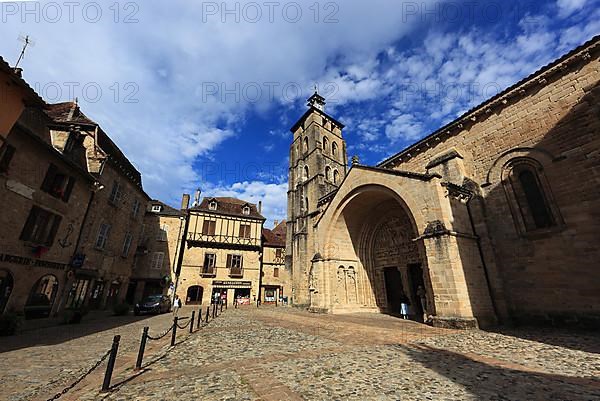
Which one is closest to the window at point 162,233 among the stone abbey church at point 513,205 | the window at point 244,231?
the window at point 244,231

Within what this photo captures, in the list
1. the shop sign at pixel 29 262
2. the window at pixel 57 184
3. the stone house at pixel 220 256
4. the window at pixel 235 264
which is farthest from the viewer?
the window at pixel 235 264

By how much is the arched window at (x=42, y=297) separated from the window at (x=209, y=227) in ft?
44.1

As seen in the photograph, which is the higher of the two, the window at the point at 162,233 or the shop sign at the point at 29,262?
the window at the point at 162,233

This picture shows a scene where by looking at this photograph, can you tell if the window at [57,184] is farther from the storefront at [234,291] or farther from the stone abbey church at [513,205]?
the storefront at [234,291]

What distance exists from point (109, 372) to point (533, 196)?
43.5ft

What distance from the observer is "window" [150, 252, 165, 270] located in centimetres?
2217

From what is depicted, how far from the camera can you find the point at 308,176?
2469cm

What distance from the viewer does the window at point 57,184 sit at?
10.6 m

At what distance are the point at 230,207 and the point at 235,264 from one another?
672 centimetres

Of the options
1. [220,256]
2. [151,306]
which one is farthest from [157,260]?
[151,306]

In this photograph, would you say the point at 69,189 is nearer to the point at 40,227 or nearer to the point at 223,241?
the point at 40,227

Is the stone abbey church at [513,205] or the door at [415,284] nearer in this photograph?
the stone abbey church at [513,205]

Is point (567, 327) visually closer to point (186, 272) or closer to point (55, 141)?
point (55, 141)

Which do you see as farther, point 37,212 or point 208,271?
point 208,271
